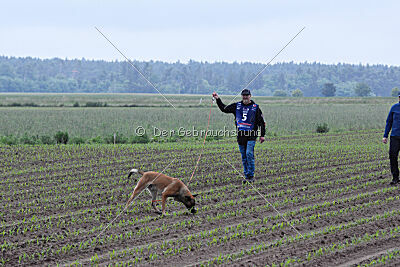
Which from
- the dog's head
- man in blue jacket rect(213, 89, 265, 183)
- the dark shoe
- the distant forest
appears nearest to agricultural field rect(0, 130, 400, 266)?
the dog's head

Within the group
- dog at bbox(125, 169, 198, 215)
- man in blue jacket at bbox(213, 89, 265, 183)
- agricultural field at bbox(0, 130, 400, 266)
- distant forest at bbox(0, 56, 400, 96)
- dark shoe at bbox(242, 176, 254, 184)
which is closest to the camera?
agricultural field at bbox(0, 130, 400, 266)

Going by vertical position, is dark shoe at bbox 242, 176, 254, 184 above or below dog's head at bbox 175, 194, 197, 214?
below

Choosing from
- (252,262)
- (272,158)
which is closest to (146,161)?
(272,158)

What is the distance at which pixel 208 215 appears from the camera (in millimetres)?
8688

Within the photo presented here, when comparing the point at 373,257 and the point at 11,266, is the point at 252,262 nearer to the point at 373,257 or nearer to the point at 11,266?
the point at 373,257

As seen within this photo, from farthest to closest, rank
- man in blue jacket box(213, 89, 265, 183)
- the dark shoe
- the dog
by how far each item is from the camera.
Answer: man in blue jacket box(213, 89, 265, 183) < the dark shoe < the dog

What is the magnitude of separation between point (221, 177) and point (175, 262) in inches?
231

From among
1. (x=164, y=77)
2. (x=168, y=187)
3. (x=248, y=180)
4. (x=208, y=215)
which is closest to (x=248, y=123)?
(x=248, y=180)

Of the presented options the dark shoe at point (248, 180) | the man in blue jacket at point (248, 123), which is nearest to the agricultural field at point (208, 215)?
the dark shoe at point (248, 180)

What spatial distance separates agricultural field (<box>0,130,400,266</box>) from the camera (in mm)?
6781

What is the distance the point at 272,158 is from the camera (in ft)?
50.8

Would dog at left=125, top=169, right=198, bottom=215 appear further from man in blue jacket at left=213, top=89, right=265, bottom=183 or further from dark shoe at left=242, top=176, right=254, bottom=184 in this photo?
man in blue jacket at left=213, top=89, right=265, bottom=183

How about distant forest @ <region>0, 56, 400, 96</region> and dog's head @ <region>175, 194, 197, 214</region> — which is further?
distant forest @ <region>0, 56, 400, 96</region>

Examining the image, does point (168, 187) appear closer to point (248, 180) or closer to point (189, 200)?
point (189, 200)
